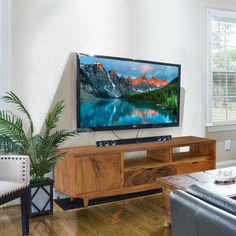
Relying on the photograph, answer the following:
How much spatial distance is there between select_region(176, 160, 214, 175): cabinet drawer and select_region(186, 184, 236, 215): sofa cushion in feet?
7.07

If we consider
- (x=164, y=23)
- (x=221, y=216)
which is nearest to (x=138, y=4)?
(x=164, y=23)

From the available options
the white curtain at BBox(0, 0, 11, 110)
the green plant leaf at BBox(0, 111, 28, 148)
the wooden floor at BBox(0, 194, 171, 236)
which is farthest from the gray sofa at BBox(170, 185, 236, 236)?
the white curtain at BBox(0, 0, 11, 110)

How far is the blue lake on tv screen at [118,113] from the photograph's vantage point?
347 centimetres

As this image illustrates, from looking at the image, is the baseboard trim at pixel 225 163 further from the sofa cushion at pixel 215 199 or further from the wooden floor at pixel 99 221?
the sofa cushion at pixel 215 199

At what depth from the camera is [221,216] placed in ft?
4.09

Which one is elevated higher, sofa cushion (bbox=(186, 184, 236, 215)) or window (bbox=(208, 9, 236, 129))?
window (bbox=(208, 9, 236, 129))

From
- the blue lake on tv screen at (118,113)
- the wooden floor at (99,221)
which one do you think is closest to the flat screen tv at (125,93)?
the blue lake on tv screen at (118,113)

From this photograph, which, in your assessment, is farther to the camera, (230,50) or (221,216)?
(230,50)

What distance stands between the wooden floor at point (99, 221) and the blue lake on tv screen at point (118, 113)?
918mm

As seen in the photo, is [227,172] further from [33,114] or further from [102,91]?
[33,114]

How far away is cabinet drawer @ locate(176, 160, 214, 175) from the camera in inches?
144

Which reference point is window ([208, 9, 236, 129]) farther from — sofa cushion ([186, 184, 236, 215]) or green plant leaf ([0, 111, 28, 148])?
sofa cushion ([186, 184, 236, 215])

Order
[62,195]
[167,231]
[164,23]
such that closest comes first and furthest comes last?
1. [167,231]
2. [62,195]
3. [164,23]

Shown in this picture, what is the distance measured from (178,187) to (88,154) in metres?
1.06
